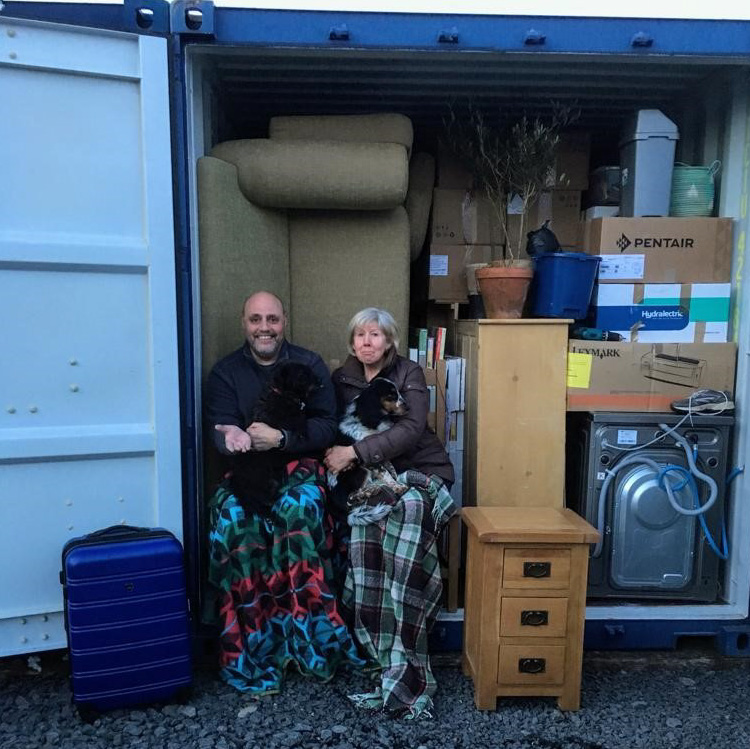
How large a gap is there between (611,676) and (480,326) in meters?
1.61

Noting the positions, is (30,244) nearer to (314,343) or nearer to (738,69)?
(314,343)

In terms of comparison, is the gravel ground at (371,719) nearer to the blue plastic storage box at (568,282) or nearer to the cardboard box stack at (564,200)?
the blue plastic storage box at (568,282)

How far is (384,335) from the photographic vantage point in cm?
278

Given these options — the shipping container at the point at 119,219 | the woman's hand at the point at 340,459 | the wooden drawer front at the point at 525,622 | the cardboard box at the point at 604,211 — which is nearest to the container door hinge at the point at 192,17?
the shipping container at the point at 119,219

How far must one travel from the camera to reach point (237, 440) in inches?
99.9

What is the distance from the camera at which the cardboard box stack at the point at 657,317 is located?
116 inches

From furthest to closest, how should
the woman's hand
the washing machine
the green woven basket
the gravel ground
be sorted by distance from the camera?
the green woven basket, the washing machine, the woman's hand, the gravel ground

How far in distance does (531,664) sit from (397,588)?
57 centimetres

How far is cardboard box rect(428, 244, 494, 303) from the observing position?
352cm

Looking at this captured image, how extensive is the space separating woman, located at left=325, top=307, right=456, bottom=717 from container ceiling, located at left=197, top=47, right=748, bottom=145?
1.14m

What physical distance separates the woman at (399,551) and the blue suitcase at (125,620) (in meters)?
0.69

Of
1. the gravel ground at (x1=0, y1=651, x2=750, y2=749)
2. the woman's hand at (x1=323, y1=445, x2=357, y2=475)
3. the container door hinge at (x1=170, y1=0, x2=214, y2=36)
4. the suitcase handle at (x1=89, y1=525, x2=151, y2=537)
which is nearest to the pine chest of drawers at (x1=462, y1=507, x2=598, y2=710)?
the gravel ground at (x1=0, y1=651, x2=750, y2=749)

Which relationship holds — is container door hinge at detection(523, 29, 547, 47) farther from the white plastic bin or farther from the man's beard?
the man's beard

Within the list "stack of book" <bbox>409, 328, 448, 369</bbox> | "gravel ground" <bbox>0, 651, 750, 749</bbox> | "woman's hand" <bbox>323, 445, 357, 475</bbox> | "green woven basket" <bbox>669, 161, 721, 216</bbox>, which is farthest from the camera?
"stack of book" <bbox>409, 328, 448, 369</bbox>
